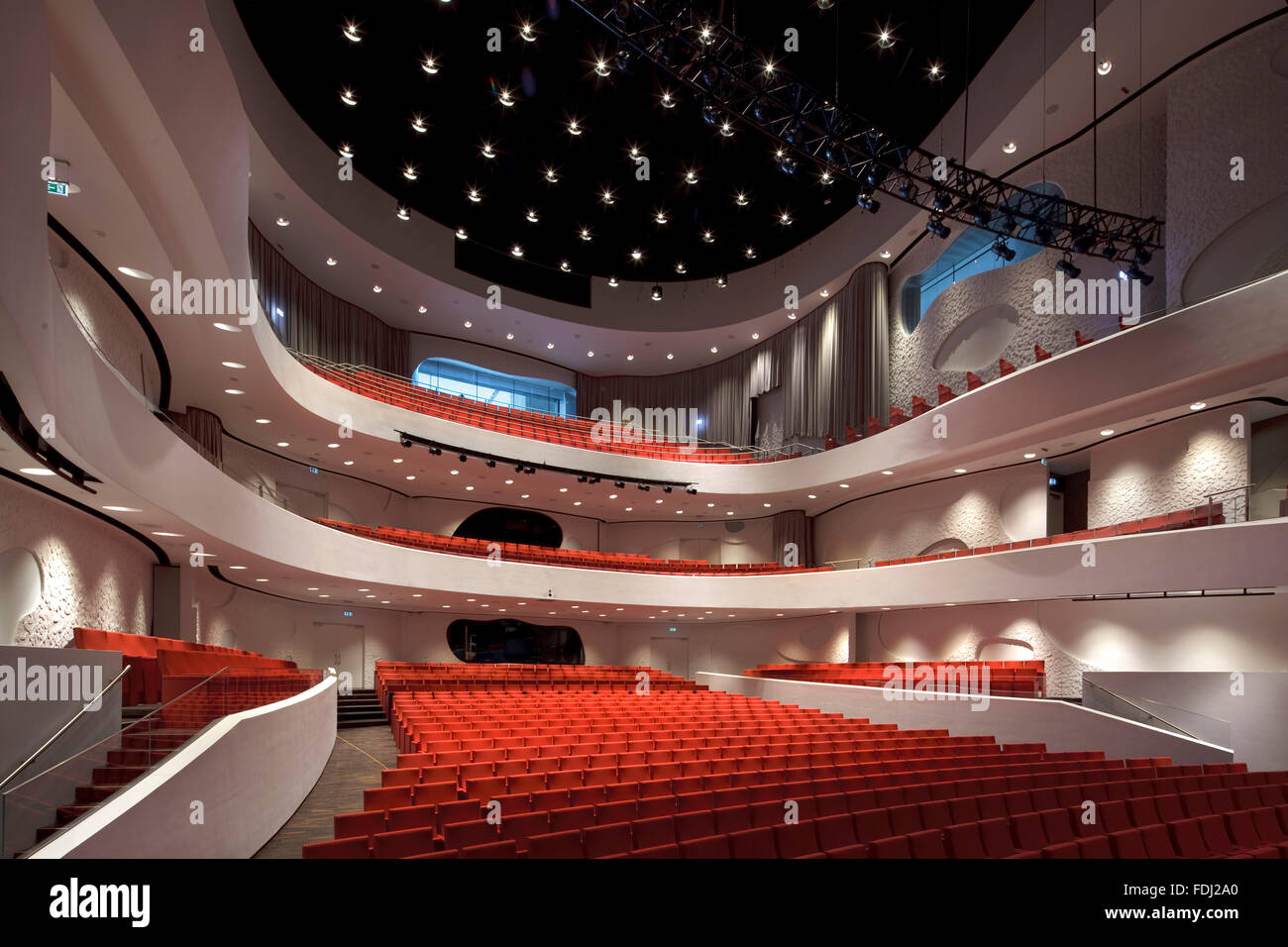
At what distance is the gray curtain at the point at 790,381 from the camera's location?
670 inches

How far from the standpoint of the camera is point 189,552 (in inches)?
396

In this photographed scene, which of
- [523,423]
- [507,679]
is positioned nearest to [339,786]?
[507,679]

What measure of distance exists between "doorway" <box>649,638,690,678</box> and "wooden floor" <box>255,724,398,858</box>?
9.03m

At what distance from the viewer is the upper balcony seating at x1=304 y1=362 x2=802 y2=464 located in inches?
603

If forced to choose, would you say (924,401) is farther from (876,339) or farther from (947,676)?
(947,676)

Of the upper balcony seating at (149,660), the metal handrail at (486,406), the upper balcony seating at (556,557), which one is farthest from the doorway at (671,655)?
the upper balcony seating at (149,660)

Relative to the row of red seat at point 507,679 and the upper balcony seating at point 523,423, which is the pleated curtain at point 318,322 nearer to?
the upper balcony seating at point 523,423

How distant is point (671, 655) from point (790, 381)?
756 cm

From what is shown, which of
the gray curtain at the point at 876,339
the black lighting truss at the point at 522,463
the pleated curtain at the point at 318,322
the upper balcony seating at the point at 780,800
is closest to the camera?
the upper balcony seating at the point at 780,800

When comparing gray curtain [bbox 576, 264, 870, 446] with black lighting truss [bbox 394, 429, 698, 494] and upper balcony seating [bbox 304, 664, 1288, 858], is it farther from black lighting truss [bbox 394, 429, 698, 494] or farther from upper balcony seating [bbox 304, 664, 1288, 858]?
upper balcony seating [bbox 304, 664, 1288, 858]

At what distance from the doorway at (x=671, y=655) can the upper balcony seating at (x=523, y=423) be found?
486cm

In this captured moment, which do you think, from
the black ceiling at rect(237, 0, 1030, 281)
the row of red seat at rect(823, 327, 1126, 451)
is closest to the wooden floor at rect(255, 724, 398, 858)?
the black ceiling at rect(237, 0, 1030, 281)

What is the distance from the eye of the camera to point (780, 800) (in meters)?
5.21
